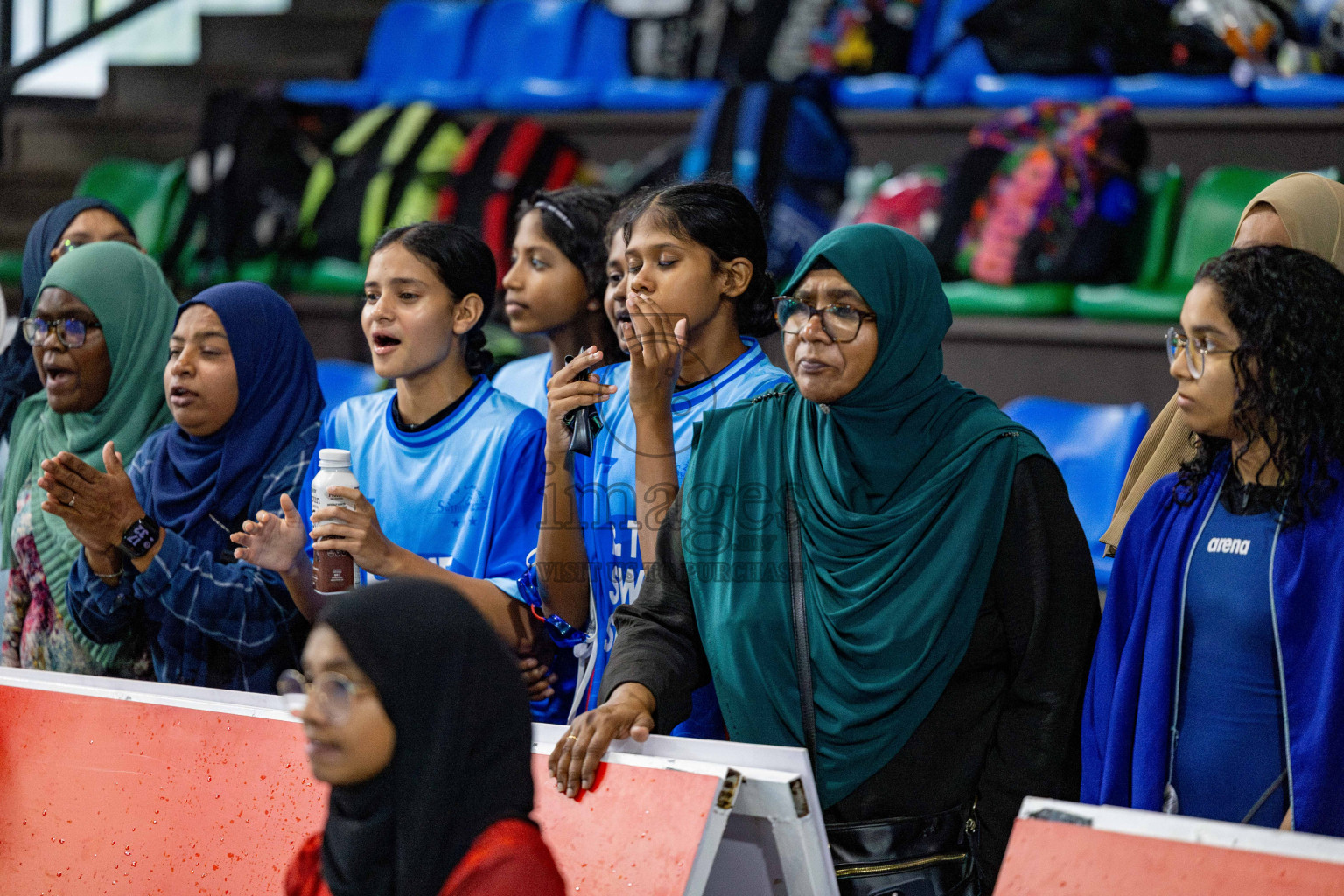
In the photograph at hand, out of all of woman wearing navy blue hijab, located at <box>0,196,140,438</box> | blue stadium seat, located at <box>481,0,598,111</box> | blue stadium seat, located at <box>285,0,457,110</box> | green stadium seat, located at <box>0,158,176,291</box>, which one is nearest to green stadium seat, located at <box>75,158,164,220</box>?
green stadium seat, located at <box>0,158,176,291</box>

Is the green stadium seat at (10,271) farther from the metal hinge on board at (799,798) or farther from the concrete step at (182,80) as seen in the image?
the metal hinge on board at (799,798)

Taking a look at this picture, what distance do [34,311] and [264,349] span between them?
572 mm

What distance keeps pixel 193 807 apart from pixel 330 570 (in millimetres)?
387

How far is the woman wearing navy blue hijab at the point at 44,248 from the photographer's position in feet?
9.72

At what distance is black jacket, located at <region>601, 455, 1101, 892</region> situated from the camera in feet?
5.44

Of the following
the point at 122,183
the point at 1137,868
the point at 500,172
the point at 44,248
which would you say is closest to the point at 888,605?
the point at 1137,868

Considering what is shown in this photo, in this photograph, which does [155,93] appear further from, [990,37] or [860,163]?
[990,37]

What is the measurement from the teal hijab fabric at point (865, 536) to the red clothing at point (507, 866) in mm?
501

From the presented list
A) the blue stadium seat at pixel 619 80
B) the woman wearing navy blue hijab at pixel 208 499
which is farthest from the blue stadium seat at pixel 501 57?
the woman wearing navy blue hijab at pixel 208 499

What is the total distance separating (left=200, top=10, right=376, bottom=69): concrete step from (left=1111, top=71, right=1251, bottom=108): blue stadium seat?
341 centimetres

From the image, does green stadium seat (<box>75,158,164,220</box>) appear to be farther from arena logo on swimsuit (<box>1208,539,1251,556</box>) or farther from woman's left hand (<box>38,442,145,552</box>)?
arena logo on swimsuit (<box>1208,539,1251,556</box>)

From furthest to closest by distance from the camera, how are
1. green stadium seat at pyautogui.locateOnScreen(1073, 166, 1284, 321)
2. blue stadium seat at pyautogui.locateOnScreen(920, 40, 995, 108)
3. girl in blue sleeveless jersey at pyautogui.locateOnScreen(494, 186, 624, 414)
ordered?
1. blue stadium seat at pyautogui.locateOnScreen(920, 40, 995, 108)
2. green stadium seat at pyautogui.locateOnScreen(1073, 166, 1284, 321)
3. girl in blue sleeveless jersey at pyautogui.locateOnScreen(494, 186, 624, 414)

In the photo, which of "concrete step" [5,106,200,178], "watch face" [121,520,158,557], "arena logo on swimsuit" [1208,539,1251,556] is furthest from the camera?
"concrete step" [5,106,200,178]

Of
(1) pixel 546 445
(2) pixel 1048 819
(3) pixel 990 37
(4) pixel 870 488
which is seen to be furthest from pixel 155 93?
(2) pixel 1048 819
